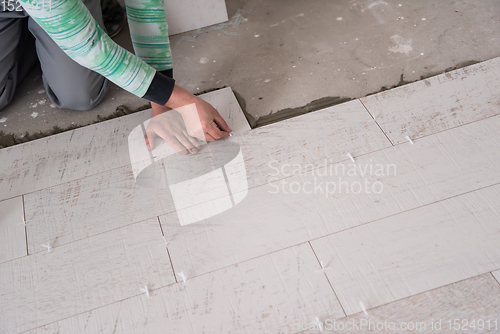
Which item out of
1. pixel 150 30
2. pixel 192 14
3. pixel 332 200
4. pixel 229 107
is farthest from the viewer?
pixel 192 14

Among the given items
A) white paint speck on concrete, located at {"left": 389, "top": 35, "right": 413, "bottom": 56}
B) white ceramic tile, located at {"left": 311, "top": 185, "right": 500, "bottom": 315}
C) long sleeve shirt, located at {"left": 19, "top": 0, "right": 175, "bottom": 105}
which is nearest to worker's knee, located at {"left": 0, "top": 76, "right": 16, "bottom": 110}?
long sleeve shirt, located at {"left": 19, "top": 0, "right": 175, "bottom": 105}

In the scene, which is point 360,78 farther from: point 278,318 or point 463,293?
point 278,318

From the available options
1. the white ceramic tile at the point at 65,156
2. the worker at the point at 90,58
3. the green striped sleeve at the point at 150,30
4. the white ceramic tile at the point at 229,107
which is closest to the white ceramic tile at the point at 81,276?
the white ceramic tile at the point at 65,156

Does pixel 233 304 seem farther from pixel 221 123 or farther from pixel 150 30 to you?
pixel 150 30

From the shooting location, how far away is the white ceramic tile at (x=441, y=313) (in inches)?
39.9

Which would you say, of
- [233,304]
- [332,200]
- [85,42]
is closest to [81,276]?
[233,304]

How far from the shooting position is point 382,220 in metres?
1.22

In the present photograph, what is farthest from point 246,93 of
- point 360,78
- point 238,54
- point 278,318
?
point 278,318

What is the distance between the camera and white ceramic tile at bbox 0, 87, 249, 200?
4.69 ft

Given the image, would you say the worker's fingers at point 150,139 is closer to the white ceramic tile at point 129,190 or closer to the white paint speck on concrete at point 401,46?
the white ceramic tile at point 129,190

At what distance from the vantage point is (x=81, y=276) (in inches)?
46.9

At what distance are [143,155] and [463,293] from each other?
118 centimetres

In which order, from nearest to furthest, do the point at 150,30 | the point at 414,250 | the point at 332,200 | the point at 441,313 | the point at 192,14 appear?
1. the point at 441,313
2. the point at 414,250
3. the point at 332,200
4. the point at 150,30
5. the point at 192,14

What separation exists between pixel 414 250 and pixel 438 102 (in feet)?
2.23
